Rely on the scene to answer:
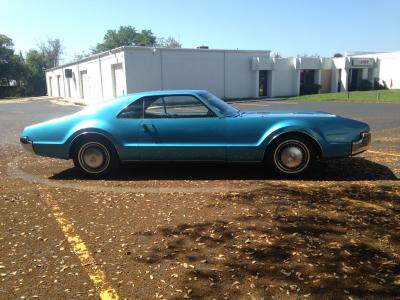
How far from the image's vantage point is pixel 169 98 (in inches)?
253

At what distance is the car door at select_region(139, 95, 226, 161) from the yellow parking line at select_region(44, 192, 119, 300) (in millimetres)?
1902

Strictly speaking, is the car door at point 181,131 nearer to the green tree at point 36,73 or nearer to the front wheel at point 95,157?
the front wheel at point 95,157

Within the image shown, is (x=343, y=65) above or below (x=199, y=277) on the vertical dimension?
above

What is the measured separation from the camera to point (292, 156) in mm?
6133

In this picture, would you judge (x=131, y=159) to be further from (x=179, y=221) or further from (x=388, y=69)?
(x=388, y=69)

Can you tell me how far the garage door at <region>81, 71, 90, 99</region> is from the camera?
126 feet

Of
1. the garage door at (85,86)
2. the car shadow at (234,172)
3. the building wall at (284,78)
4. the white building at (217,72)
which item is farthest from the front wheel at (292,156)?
the garage door at (85,86)

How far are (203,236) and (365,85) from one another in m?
45.3

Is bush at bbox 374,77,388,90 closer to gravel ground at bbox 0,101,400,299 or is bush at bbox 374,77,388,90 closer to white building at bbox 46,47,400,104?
white building at bbox 46,47,400,104

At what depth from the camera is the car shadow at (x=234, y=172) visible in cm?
628

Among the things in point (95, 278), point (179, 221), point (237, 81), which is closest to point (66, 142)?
point (179, 221)

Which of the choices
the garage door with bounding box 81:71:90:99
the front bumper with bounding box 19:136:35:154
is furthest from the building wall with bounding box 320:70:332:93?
the front bumper with bounding box 19:136:35:154

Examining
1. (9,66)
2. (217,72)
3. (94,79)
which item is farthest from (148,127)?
(9,66)

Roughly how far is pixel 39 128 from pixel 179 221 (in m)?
3.49
